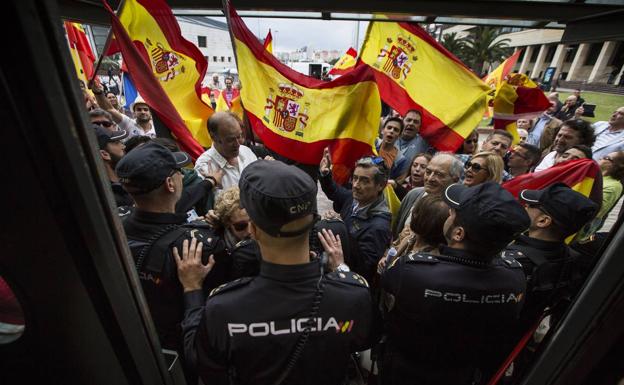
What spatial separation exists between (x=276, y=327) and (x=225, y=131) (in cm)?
232

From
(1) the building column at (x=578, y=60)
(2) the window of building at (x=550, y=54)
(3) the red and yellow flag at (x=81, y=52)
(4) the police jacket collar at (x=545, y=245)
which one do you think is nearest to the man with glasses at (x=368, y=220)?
(4) the police jacket collar at (x=545, y=245)

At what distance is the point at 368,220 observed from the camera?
8.25ft

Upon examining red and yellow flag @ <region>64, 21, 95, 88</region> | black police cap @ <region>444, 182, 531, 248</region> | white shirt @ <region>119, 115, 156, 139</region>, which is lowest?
white shirt @ <region>119, 115, 156, 139</region>

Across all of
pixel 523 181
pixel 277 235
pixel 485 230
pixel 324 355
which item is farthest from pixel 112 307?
pixel 523 181

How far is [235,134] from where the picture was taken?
310 cm

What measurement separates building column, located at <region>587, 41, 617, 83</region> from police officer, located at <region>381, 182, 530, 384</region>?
49059mm

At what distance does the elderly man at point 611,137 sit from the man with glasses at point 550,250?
366cm

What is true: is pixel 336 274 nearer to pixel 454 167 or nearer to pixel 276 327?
pixel 276 327

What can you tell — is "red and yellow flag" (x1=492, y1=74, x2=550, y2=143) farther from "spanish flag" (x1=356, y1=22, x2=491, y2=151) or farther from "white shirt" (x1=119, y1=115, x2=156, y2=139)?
"white shirt" (x1=119, y1=115, x2=156, y2=139)

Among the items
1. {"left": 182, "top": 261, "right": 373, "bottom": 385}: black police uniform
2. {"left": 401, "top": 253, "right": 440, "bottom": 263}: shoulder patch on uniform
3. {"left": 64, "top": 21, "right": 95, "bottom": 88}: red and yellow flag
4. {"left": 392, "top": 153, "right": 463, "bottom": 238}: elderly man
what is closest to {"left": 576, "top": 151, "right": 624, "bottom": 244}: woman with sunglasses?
{"left": 392, "top": 153, "right": 463, "bottom": 238}: elderly man

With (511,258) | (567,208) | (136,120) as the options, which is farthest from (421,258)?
(136,120)

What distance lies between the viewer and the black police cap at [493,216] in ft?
4.82

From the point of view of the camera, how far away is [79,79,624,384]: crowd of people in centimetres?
122

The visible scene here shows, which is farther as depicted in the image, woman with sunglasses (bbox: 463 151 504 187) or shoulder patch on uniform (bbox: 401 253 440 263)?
woman with sunglasses (bbox: 463 151 504 187)
